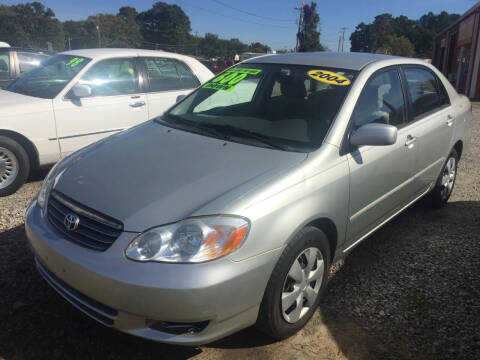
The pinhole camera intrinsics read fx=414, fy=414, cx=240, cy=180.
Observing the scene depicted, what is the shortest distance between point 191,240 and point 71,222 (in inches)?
28.1

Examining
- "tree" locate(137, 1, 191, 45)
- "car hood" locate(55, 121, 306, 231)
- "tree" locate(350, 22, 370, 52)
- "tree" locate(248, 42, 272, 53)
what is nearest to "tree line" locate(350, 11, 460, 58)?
"tree" locate(350, 22, 370, 52)

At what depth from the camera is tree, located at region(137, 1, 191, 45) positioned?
345 feet

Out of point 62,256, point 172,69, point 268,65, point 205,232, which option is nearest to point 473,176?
point 268,65

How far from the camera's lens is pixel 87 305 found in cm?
218

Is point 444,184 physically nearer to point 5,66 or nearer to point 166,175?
point 166,175

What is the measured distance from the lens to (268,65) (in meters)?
3.60

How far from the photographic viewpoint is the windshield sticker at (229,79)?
11.8ft

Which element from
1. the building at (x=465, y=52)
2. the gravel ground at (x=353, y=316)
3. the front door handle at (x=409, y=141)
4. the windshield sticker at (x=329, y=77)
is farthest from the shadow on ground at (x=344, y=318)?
the building at (x=465, y=52)

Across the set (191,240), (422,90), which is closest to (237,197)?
(191,240)

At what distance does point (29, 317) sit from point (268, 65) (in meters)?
2.63

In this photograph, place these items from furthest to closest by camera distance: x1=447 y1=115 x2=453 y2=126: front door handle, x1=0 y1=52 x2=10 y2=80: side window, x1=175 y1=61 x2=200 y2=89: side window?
x1=0 y1=52 x2=10 y2=80: side window → x1=175 y1=61 x2=200 y2=89: side window → x1=447 y1=115 x2=453 y2=126: front door handle

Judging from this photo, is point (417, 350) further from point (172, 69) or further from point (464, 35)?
point (464, 35)

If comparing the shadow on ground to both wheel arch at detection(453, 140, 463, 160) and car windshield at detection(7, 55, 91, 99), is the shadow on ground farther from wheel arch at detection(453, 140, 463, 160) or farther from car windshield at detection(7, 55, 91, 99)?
car windshield at detection(7, 55, 91, 99)

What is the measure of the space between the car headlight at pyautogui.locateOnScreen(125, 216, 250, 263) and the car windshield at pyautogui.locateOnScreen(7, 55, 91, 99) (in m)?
3.60
